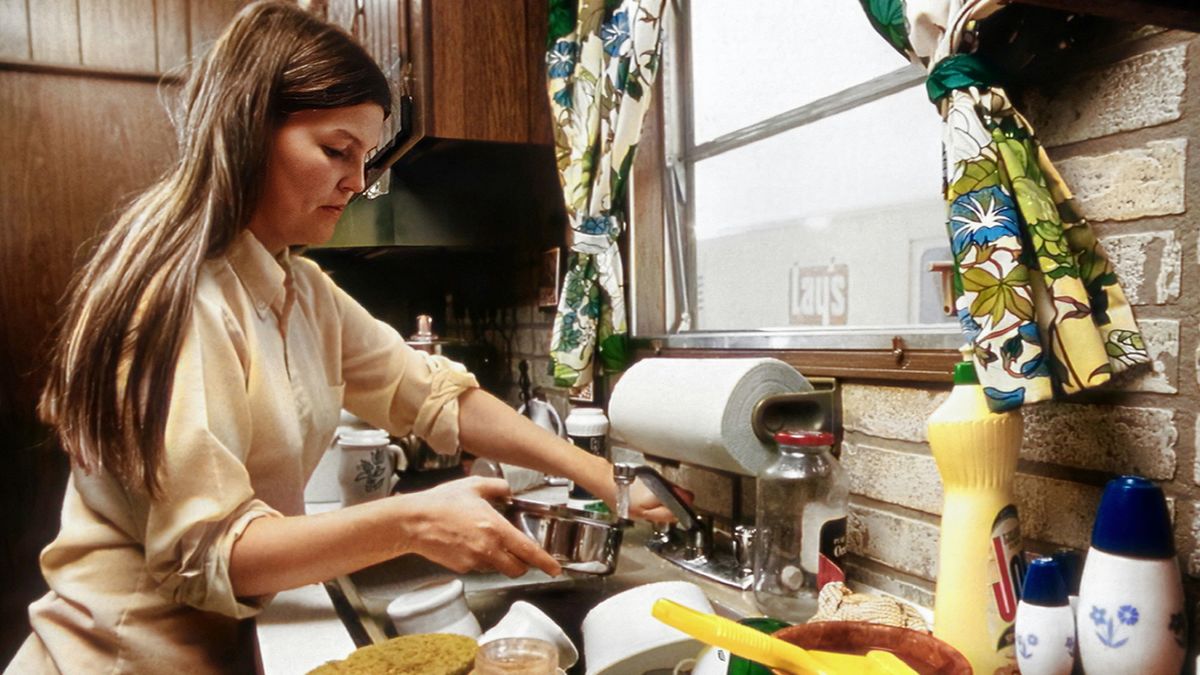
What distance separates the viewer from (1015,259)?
0.66 metres

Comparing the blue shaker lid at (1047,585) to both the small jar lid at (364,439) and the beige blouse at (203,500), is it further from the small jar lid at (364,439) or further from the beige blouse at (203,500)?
the small jar lid at (364,439)

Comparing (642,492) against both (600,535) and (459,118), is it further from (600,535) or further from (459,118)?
(459,118)

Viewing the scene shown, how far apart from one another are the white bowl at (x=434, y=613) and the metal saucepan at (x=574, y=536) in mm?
181

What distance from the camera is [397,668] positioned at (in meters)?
0.73

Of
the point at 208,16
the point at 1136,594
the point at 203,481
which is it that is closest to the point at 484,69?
the point at 203,481

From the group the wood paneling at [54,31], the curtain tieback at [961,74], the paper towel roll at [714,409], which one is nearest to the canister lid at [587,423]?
the paper towel roll at [714,409]

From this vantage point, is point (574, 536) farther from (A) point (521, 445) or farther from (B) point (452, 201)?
(B) point (452, 201)

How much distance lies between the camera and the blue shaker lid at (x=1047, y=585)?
24.1 inches

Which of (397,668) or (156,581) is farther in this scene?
(156,581)

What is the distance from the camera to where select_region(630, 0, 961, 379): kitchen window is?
47.2 inches

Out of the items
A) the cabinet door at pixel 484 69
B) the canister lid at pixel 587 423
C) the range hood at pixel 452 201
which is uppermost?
the cabinet door at pixel 484 69

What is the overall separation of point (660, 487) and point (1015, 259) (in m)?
0.64

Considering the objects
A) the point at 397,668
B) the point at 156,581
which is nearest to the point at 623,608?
the point at 397,668

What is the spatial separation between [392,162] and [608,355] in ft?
2.77
